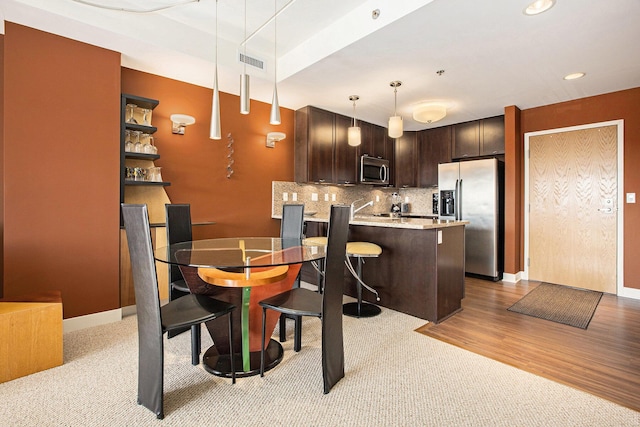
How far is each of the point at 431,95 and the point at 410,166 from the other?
72.1 inches

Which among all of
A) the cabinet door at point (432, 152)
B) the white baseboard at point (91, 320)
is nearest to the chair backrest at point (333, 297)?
the white baseboard at point (91, 320)

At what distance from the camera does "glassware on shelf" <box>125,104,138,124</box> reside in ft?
9.81

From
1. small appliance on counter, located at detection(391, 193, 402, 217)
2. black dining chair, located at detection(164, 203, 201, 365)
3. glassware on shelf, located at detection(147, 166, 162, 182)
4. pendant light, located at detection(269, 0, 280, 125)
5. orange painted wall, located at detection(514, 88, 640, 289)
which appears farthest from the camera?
small appliance on counter, located at detection(391, 193, 402, 217)

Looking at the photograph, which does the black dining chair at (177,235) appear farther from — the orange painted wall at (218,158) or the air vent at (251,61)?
the air vent at (251,61)

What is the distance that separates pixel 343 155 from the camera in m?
4.74

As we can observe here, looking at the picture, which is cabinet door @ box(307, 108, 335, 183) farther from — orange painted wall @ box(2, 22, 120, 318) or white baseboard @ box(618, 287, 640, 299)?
white baseboard @ box(618, 287, 640, 299)

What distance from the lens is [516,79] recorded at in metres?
3.37

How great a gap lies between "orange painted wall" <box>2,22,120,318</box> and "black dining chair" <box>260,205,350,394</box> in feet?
5.94

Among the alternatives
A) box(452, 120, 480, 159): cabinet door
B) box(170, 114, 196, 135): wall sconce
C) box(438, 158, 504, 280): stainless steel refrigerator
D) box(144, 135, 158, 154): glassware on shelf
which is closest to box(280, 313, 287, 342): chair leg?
box(144, 135, 158, 154): glassware on shelf

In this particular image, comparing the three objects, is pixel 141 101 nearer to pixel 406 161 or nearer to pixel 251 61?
pixel 251 61

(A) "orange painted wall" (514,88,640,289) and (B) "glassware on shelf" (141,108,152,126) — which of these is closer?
(B) "glassware on shelf" (141,108,152,126)

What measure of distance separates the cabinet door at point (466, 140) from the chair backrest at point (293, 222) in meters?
3.23

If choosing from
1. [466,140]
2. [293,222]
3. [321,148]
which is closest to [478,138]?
[466,140]

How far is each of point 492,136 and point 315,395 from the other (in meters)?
4.48
